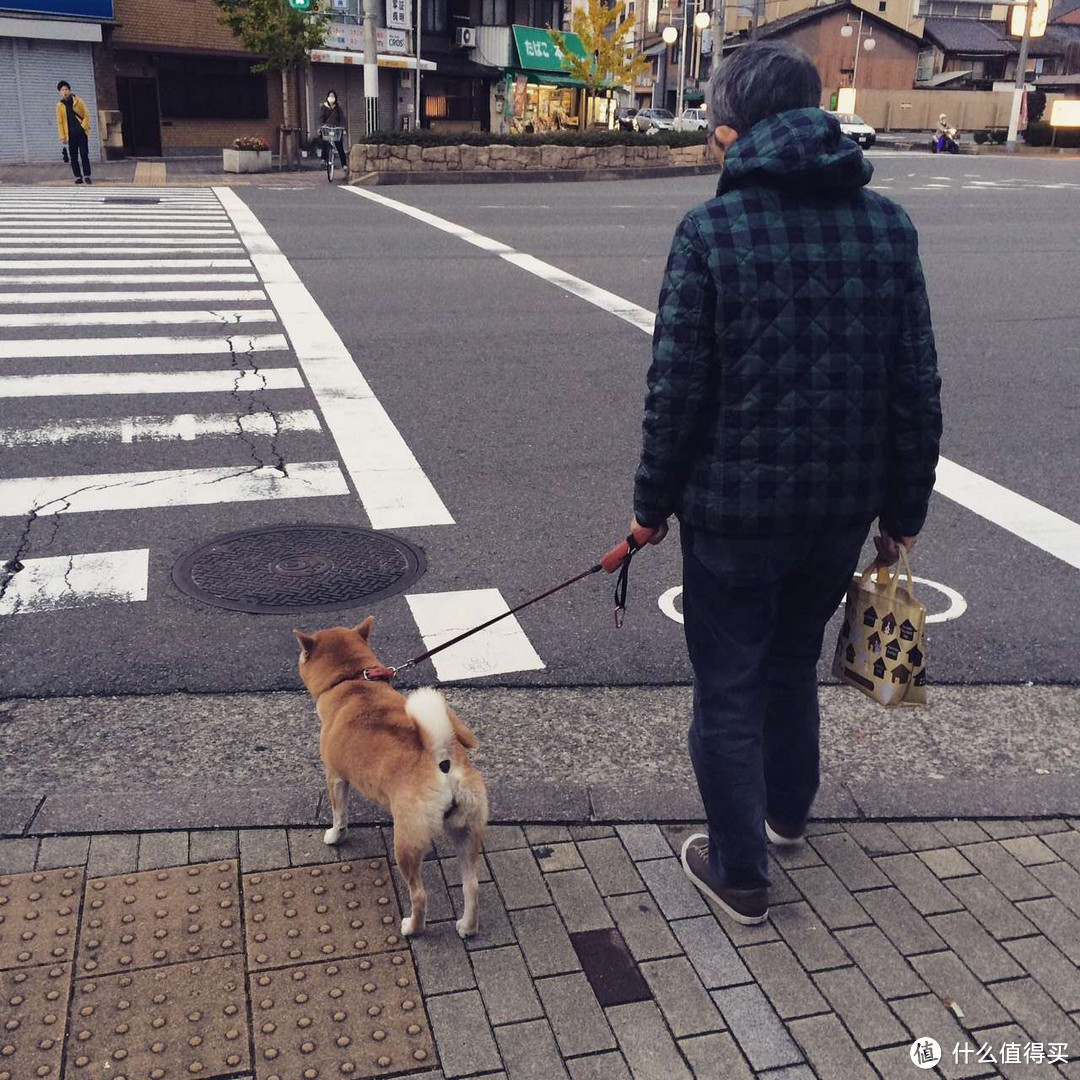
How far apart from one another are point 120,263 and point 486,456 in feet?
28.3

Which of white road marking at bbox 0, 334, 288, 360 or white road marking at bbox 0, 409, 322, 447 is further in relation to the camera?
white road marking at bbox 0, 334, 288, 360

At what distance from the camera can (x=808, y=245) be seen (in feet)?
8.65

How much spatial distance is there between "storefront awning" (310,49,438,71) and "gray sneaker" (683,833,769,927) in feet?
127

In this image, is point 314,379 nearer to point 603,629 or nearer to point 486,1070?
point 603,629

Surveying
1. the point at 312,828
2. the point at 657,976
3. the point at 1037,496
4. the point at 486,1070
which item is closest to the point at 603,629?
the point at 312,828

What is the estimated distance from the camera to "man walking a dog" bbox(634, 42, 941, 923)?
2.63 meters

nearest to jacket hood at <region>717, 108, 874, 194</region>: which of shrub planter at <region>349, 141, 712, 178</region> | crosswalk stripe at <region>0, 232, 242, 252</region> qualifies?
crosswalk stripe at <region>0, 232, 242, 252</region>

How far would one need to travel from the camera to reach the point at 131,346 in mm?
9531

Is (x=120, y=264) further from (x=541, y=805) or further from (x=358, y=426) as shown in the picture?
(x=541, y=805)

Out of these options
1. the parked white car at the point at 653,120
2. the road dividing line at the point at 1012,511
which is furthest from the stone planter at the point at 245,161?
the parked white car at the point at 653,120
